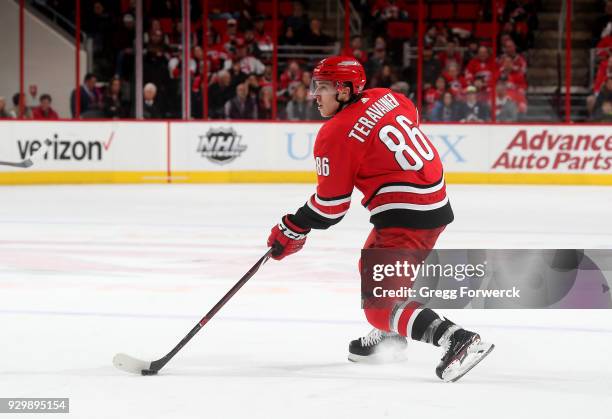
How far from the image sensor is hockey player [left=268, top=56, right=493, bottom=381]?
366cm

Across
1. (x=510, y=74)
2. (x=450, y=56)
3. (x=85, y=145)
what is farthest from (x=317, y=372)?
(x=510, y=74)

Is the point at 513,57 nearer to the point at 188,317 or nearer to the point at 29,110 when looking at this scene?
the point at 29,110

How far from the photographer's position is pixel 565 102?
14.0 m

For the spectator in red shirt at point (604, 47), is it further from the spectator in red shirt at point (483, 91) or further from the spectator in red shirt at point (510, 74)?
the spectator in red shirt at point (483, 91)

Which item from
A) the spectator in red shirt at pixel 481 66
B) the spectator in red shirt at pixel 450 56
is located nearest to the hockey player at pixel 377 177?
the spectator in red shirt at pixel 481 66

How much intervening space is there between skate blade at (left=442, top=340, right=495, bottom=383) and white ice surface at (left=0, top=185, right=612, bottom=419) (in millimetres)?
57

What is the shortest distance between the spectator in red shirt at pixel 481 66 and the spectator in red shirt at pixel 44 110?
5.20 metres

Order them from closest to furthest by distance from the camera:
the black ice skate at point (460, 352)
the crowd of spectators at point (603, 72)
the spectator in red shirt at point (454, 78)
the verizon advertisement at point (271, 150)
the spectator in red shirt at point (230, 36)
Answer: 1. the black ice skate at point (460, 352)
2. the verizon advertisement at point (271, 150)
3. the crowd of spectators at point (603, 72)
4. the spectator in red shirt at point (454, 78)
5. the spectator in red shirt at point (230, 36)

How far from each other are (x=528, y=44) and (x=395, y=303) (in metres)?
12.4

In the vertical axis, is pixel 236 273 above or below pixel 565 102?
below

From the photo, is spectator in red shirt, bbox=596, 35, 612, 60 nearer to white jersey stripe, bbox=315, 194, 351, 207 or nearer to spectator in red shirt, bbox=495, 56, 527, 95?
spectator in red shirt, bbox=495, 56, 527, 95

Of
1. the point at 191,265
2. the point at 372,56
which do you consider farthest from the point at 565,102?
the point at 191,265

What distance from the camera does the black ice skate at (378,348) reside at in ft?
13.0

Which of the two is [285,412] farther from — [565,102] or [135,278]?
[565,102]
